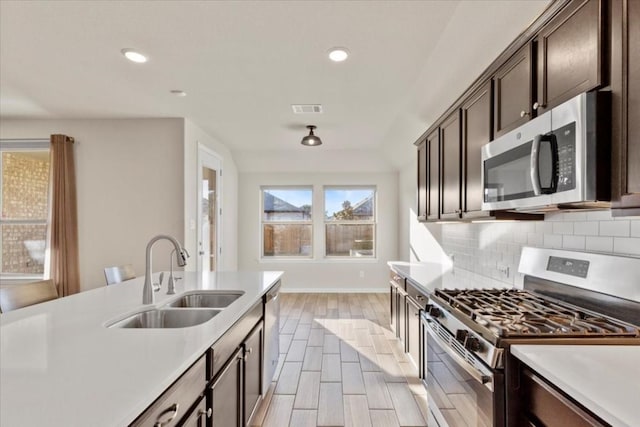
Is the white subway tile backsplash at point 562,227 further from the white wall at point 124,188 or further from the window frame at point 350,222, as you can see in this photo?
the window frame at point 350,222

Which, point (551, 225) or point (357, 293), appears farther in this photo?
point (357, 293)

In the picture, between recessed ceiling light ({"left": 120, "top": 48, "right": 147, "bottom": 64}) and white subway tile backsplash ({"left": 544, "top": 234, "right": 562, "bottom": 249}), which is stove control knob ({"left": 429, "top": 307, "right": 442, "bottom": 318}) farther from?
recessed ceiling light ({"left": 120, "top": 48, "right": 147, "bottom": 64})

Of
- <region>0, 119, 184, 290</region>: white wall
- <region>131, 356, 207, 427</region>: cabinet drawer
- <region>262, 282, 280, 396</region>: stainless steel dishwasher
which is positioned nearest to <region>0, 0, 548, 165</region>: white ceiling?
<region>0, 119, 184, 290</region>: white wall

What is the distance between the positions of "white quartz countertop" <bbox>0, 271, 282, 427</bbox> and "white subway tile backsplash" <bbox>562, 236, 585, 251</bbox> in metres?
1.75

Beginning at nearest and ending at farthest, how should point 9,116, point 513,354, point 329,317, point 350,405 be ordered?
point 513,354 → point 350,405 → point 9,116 → point 329,317

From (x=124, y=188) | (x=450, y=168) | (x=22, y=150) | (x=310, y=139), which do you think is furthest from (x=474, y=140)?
(x=22, y=150)

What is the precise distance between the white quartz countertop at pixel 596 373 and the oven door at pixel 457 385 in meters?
0.19

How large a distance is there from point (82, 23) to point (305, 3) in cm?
145

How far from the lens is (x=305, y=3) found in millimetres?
1942

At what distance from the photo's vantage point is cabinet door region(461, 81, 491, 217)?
208 centimetres

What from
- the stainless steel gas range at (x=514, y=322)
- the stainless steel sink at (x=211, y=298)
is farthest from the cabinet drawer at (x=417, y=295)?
the stainless steel sink at (x=211, y=298)

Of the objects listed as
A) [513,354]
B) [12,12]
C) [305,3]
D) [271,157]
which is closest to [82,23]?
[12,12]

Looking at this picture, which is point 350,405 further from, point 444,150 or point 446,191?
point 444,150

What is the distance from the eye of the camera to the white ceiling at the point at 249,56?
2.00 metres
